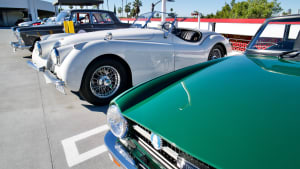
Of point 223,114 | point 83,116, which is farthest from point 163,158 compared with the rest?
point 83,116

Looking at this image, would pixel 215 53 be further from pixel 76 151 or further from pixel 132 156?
pixel 132 156

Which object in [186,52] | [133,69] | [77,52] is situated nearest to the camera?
[77,52]

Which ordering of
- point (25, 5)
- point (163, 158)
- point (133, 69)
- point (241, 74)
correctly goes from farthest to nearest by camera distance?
point (25, 5) → point (133, 69) → point (241, 74) → point (163, 158)

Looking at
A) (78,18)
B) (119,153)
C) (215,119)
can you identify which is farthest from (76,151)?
(78,18)

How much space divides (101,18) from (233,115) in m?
6.77

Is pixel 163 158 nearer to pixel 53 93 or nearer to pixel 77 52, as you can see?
pixel 77 52

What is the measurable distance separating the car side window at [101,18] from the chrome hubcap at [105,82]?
4.37 metres

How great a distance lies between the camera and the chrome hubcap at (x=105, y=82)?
3.10m

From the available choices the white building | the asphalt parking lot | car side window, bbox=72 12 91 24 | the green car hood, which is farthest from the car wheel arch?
the white building

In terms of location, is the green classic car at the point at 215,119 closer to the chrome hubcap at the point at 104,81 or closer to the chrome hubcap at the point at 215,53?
the chrome hubcap at the point at 104,81

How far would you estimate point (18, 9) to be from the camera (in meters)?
46.1

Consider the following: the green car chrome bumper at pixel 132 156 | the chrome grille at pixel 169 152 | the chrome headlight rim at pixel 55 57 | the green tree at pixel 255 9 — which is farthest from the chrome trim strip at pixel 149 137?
the green tree at pixel 255 9

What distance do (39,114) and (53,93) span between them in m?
0.93

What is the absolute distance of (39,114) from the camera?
9.76ft
